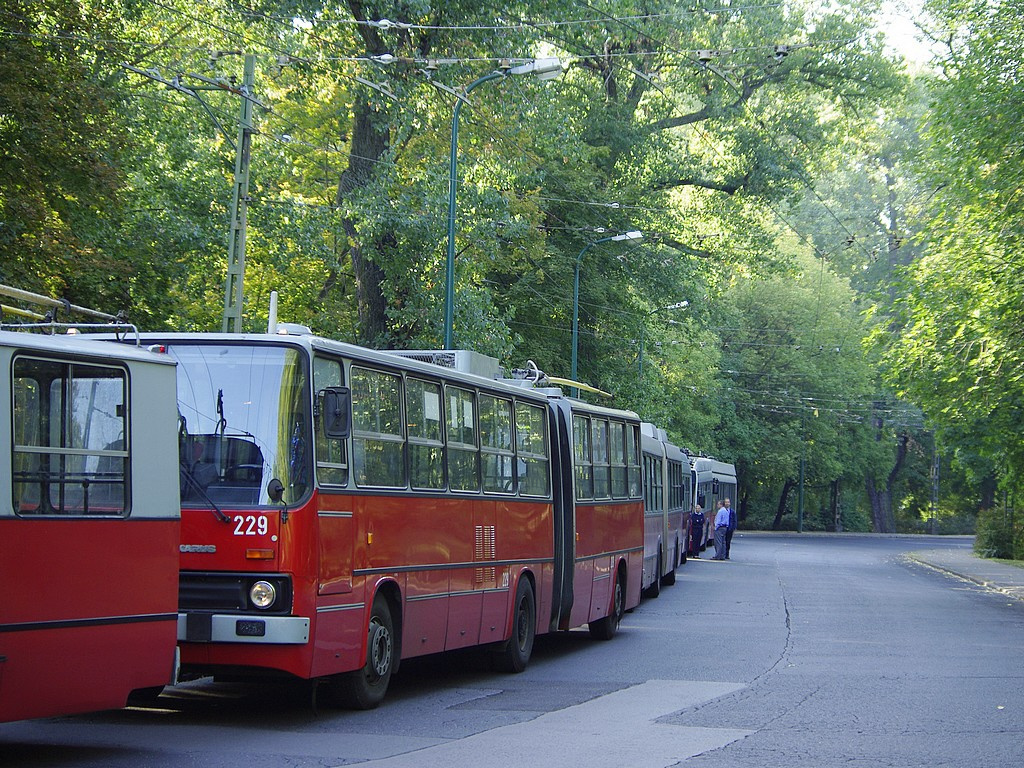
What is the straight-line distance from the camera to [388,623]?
1231 cm

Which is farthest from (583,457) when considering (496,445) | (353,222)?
(353,222)

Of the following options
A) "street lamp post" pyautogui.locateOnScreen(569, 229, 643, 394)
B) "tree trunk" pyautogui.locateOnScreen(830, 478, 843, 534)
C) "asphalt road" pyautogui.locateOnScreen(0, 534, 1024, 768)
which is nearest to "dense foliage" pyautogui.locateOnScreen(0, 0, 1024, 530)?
"street lamp post" pyautogui.locateOnScreen(569, 229, 643, 394)

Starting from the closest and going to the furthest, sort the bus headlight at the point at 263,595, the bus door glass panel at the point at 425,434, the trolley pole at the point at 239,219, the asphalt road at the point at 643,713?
the asphalt road at the point at 643,713, the bus headlight at the point at 263,595, the bus door glass panel at the point at 425,434, the trolley pole at the point at 239,219

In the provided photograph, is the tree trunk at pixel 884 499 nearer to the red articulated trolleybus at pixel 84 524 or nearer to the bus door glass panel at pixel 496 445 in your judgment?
the bus door glass panel at pixel 496 445

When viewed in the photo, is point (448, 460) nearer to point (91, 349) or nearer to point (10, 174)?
point (91, 349)

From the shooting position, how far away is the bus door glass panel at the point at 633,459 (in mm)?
21844

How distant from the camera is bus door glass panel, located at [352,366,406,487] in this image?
469 inches

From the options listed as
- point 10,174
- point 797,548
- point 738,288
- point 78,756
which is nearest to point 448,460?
point 78,756

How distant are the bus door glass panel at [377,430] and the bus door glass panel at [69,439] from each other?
9.19ft

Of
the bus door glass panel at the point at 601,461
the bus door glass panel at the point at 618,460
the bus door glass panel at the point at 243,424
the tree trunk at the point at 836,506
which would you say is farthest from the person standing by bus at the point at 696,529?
the tree trunk at the point at 836,506

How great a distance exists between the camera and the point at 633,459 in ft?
72.9

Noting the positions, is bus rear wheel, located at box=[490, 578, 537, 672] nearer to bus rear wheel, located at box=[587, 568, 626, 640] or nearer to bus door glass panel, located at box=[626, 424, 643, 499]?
bus rear wheel, located at box=[587, 568, 626, 640]

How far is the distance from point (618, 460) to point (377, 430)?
29.8 feet

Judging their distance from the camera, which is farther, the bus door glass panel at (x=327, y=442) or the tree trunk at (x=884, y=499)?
the tree trunk at (x=884, y=499)
